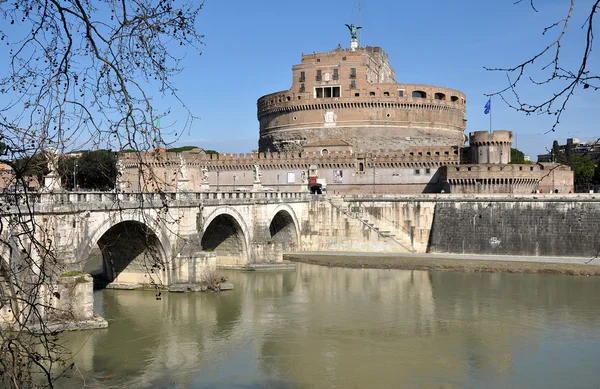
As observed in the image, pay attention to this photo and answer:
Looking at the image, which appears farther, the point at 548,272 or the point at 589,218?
the point at 589,218

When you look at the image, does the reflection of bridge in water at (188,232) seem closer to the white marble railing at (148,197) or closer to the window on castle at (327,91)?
the white marble railing at (148,197)

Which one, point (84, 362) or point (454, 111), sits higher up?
point (454, 111)

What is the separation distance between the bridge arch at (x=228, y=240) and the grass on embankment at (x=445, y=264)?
13.1 ft

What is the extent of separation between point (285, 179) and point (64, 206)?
30.6 meters

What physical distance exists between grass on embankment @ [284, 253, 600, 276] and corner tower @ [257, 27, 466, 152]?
60.1 ft

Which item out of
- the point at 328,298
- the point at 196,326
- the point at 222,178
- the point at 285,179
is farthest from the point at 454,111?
the point at 196,326

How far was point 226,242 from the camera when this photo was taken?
3184cm

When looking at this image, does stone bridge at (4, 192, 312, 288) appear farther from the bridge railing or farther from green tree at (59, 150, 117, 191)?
green tree at (59, 150, 117, 191)

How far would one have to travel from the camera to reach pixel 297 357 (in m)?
16.2

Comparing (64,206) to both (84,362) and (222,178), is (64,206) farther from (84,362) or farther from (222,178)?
(222,178)

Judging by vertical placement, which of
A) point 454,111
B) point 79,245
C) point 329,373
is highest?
point 454,111

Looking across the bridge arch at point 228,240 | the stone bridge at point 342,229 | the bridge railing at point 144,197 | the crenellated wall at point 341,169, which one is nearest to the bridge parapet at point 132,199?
the bridge railing at point 144,197

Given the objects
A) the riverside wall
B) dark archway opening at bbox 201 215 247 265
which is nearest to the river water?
dark archway opening at bbox 201 215 247 265

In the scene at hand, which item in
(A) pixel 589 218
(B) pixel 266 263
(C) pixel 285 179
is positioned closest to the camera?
(B) pixel 266 263
